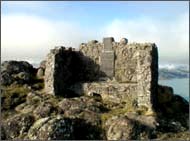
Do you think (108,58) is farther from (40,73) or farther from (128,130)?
(128,130)

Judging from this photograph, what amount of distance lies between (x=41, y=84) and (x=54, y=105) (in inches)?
251

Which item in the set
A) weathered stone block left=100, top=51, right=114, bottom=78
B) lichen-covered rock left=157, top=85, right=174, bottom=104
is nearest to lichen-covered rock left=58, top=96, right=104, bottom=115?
weathered stone block left=100, top=51, right=114, bottom=78

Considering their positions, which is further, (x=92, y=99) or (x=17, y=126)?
(x=92, y=99)

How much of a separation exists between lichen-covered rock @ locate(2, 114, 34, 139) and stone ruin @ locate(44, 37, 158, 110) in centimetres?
664

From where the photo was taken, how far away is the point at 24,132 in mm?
46562

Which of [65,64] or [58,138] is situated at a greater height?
[65,64]

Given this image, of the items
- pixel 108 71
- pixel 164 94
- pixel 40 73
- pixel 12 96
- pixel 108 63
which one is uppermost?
pixel 108 63

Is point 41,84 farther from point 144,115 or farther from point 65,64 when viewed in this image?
point 144,115

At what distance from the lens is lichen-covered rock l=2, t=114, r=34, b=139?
4656 cm

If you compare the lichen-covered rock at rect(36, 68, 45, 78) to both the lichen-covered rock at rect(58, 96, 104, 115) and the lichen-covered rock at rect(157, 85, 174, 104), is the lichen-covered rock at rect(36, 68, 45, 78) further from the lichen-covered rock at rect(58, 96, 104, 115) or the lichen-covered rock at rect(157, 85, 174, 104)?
the lichen-covered rock at rect(157, 85, 174, 104)

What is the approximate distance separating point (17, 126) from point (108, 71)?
516 inches

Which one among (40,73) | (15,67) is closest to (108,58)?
(40,73)

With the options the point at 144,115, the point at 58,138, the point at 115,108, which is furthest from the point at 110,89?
the point at 58,138

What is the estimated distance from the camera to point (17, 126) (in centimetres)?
4684
